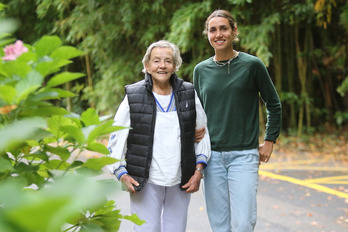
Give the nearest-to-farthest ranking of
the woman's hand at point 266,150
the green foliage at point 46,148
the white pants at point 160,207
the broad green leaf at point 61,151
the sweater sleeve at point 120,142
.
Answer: the green foliage at point 46,148, the broad green leaf at point 61,151, the sweater sleeve at point 120,142, the white pants at point 160,207, the woman's hand at point 266,150

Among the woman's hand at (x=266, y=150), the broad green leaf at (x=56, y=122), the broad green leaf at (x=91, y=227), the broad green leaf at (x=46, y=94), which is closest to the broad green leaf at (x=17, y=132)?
the broad green leaf at (x=46, y=94)

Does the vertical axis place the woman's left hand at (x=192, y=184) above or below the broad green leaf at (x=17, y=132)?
below

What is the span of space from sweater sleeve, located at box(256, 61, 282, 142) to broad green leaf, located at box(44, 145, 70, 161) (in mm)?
1884

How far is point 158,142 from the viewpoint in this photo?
235 centimetres

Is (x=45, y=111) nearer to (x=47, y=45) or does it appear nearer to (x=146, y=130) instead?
(x=47, y=45)

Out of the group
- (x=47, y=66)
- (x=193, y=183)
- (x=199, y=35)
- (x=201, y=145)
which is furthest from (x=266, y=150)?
(x=199, y=35)

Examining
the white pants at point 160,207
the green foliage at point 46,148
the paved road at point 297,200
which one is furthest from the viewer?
the paved road at point 297,200

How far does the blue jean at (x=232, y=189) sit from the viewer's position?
8.63 feet

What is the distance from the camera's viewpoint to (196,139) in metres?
2.52

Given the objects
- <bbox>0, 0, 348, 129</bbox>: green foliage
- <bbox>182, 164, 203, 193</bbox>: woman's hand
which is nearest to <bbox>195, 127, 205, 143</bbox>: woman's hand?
<bbox>182, 164, 203, 193</bbox>: woman's hand

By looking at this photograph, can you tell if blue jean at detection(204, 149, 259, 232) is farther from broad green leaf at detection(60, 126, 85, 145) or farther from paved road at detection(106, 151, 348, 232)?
broad green leaf at detection(60, 126, 85, 145)

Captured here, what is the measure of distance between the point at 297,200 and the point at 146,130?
3305mm

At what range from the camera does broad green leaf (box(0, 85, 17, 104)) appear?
0.73 meters

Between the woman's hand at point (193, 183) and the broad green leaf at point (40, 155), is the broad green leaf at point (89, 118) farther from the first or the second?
the woman's hand at point (193, 183)
